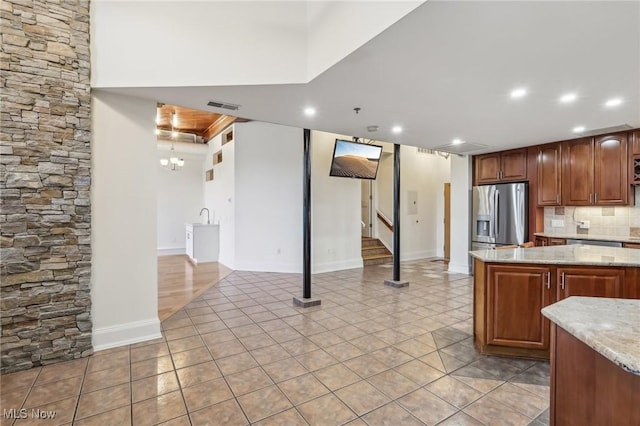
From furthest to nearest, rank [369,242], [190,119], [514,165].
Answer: [369,242] < [190,119] < [514,165]

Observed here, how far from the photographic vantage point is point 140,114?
3.19m

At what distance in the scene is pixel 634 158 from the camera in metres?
4.39

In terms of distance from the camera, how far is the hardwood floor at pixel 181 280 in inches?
173

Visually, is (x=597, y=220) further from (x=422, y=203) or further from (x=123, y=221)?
(x=123, y=221)

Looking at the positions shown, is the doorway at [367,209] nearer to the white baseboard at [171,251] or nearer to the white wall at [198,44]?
the white baseboard at [171,251]

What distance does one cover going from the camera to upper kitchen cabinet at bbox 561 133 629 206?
177 inches

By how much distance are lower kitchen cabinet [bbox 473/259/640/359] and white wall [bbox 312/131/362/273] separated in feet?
12.9

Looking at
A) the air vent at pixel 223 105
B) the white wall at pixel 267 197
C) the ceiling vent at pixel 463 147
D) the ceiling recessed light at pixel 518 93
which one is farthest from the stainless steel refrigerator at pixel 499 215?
the air vent at pixel 223 105

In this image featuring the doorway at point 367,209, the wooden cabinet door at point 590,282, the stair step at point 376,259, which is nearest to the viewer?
the wooden cabinet door at point 590,282

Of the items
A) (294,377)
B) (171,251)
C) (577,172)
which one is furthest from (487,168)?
(171,251)

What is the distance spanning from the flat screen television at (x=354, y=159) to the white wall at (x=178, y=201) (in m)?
4.67

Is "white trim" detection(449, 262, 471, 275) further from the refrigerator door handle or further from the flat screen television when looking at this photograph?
the flat screen television

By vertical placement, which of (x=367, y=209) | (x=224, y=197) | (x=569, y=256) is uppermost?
(x=224, y=197)

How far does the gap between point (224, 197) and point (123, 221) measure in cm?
432
